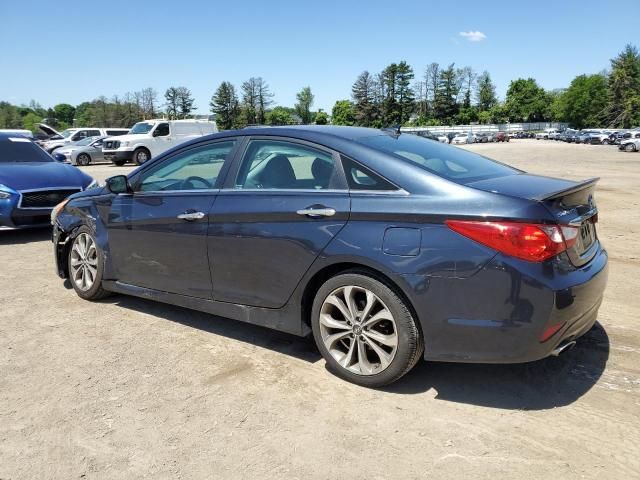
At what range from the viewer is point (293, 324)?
12.0 ft

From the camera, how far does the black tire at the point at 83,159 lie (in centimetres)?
2797

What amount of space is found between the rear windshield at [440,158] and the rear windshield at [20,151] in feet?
24.7

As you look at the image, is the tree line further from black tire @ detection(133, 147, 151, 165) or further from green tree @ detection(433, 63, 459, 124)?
black tire @ detection(133, 147, 151, 165)

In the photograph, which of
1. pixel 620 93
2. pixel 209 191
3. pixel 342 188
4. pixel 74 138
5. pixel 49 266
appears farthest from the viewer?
pixel 620 93

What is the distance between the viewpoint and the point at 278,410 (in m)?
3.17

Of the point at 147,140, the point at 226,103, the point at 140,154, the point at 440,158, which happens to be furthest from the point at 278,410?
the point at 226,103

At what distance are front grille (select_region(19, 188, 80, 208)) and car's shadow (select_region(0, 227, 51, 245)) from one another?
27.9 inches

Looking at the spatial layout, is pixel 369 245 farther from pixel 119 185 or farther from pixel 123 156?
pixel 123 156

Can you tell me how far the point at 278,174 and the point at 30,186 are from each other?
18.9ft

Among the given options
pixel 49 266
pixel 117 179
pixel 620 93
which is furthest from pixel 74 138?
pixel 620 93

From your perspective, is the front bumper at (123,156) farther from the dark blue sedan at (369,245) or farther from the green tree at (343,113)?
the green tree at (343,113)

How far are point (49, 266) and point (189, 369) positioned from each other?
12.8ft

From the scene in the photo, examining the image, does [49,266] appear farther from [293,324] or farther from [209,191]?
[293,324]

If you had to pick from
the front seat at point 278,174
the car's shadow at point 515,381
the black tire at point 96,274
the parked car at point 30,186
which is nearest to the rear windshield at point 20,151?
the parked car at point 30,186
